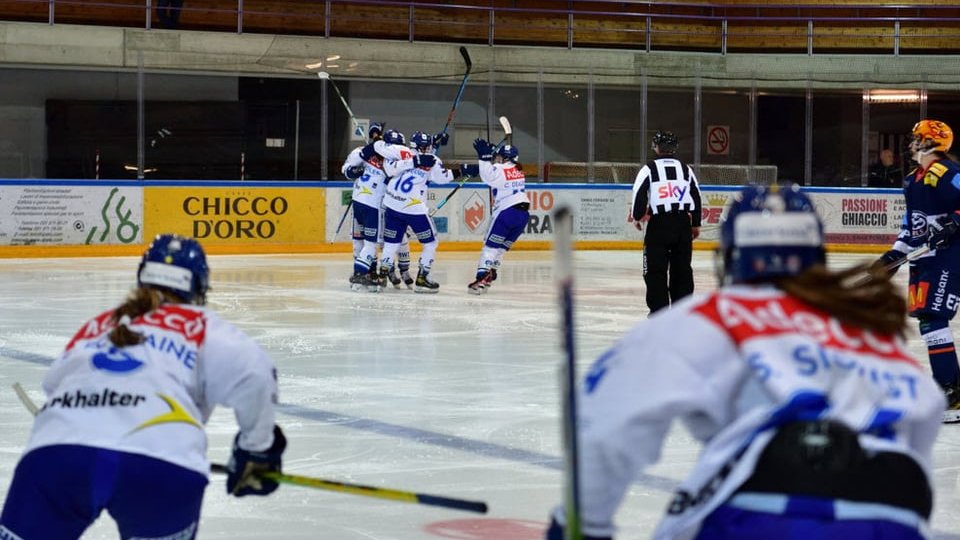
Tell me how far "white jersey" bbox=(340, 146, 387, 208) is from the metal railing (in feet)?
26.8

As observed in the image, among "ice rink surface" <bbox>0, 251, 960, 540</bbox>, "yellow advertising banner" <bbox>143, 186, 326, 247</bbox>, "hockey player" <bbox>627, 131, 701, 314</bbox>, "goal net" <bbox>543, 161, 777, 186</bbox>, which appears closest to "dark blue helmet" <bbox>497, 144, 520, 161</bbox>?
"ice rink surface" <bbox>0, 251, 960, 540</bbox>

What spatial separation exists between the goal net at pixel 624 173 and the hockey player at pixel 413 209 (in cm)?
716

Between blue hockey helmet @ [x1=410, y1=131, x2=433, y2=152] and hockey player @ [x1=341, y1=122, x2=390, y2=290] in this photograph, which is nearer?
blue hockey helmet @ [x1=410, y1=131, x2=433, y2=152]

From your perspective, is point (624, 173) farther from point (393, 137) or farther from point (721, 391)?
point (721, 391)

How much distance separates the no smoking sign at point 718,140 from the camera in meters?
22.0

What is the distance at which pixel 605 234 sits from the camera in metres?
20.9

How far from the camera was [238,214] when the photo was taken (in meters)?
19.0

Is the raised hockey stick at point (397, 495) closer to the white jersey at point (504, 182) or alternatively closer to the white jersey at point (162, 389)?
the white jersey at point (162, 389)

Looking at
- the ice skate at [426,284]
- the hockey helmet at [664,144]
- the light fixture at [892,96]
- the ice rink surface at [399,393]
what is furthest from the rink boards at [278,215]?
the hockey helmet at [664,144]

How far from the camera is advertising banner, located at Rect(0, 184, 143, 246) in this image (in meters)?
17.6

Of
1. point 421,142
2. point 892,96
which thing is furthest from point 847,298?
point 892,96

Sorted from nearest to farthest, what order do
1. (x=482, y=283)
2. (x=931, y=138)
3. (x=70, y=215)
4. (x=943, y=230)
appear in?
(x=943, y=230) → (x=931, y=138) → (x=482, y=283) → (x=70, y=215)

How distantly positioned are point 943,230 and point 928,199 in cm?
18

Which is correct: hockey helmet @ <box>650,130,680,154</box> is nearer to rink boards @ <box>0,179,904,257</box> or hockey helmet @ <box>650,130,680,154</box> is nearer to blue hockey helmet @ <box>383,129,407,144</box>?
blue hockey helmet @ <box>383,129,407,144</box>
